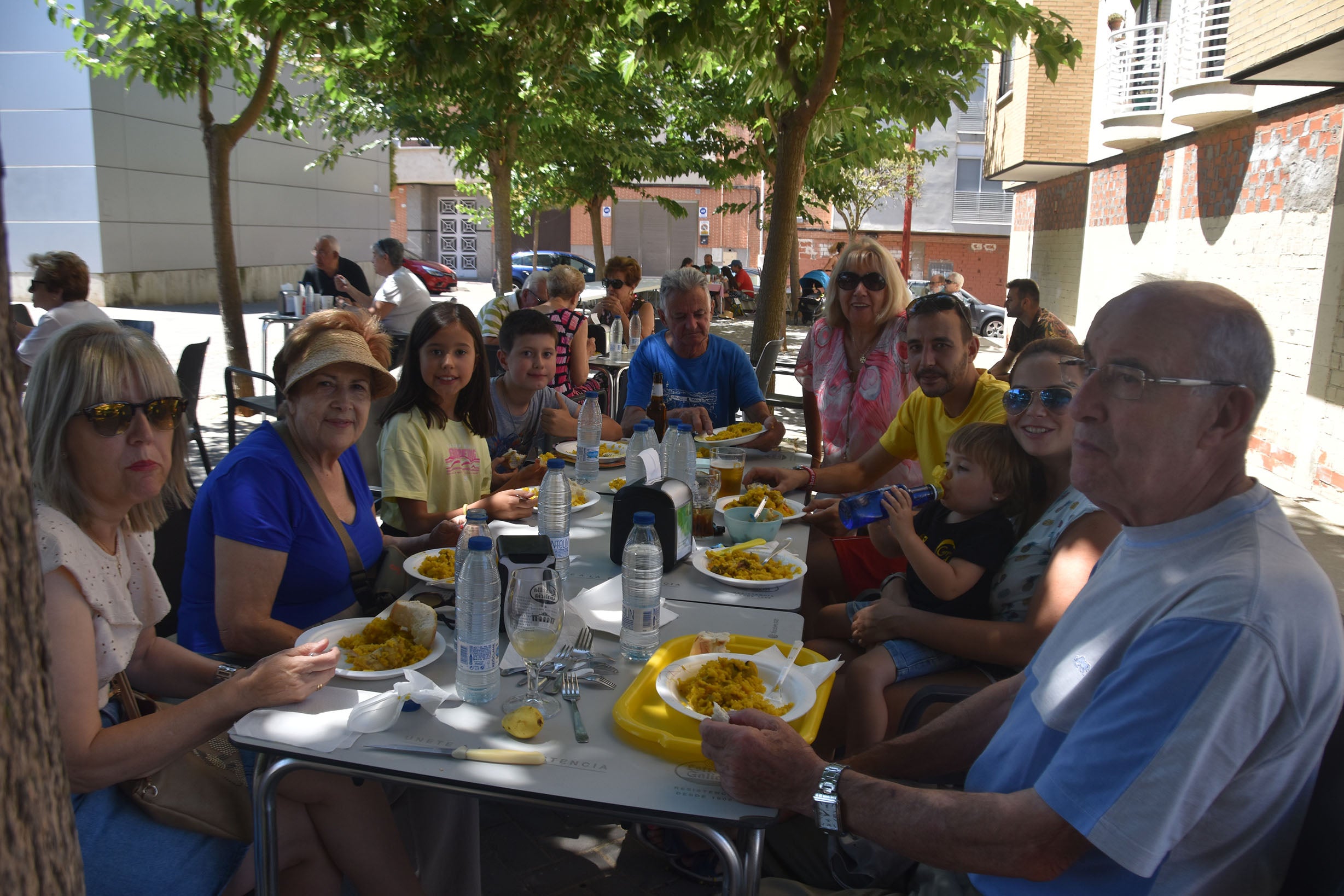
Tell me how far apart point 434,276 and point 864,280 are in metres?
27.8

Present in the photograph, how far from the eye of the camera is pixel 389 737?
1.92 m

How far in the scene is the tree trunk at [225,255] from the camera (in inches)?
336

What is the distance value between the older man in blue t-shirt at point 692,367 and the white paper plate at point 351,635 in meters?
3.13

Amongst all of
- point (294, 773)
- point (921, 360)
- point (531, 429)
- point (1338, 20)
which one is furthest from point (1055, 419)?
point (1338, 20)

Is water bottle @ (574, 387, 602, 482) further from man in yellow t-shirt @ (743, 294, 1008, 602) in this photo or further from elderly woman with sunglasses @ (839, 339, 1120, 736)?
elderly woman with sunglasses @ (839, 339, 1120, 736)

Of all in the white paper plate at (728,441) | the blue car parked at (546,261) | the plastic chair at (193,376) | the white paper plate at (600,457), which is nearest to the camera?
the white paper plate at (600,457)

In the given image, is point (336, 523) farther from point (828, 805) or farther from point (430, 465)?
point (828, 805)

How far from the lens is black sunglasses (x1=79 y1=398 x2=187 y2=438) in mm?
2059

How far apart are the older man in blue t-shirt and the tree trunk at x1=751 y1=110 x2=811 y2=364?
1.41 m

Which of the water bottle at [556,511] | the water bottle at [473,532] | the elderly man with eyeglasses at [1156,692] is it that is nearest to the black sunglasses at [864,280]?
the water bottle at [556,511]

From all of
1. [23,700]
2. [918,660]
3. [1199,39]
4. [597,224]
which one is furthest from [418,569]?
[597,224]

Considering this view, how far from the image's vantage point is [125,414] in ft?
6.88

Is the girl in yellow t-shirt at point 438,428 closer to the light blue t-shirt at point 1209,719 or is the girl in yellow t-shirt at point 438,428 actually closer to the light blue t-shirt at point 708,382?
the light blue t-shirt at point 708,382

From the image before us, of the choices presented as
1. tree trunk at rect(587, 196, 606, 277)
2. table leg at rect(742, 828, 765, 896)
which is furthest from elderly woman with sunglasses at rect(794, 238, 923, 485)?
tree trunk at rect(587, 196, 606, 277)
